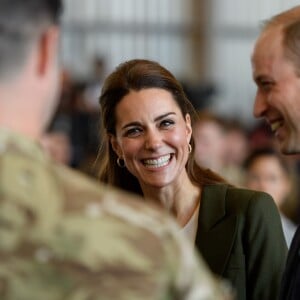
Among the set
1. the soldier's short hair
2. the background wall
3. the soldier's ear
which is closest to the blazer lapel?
the soldier's ear

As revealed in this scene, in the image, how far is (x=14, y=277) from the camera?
2.02m

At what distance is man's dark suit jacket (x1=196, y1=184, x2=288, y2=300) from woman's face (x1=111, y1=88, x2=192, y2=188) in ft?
0.58

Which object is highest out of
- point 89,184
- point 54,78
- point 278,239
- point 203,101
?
point 54,78

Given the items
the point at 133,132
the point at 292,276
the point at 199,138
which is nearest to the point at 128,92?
the point at 133,132

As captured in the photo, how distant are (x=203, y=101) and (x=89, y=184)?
10808 millimetres

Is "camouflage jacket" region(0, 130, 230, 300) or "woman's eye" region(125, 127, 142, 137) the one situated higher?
"camouflage jacket" region(0, 130, 230, 300)

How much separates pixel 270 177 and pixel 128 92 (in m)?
3.02

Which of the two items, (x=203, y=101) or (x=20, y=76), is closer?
(x=20, y=76)

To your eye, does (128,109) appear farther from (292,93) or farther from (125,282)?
(125,282)

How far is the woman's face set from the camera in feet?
13.1

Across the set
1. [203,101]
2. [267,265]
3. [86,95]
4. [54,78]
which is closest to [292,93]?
[267,265]

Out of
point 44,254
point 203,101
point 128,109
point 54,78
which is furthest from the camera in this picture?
point 203,101

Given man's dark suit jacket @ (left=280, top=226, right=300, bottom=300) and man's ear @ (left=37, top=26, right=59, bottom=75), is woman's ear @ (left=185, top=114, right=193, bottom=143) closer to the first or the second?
man's dark suit jacket @ (left=280, top=226, right=300, bottom=300)

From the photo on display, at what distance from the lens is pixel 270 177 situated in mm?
6969
